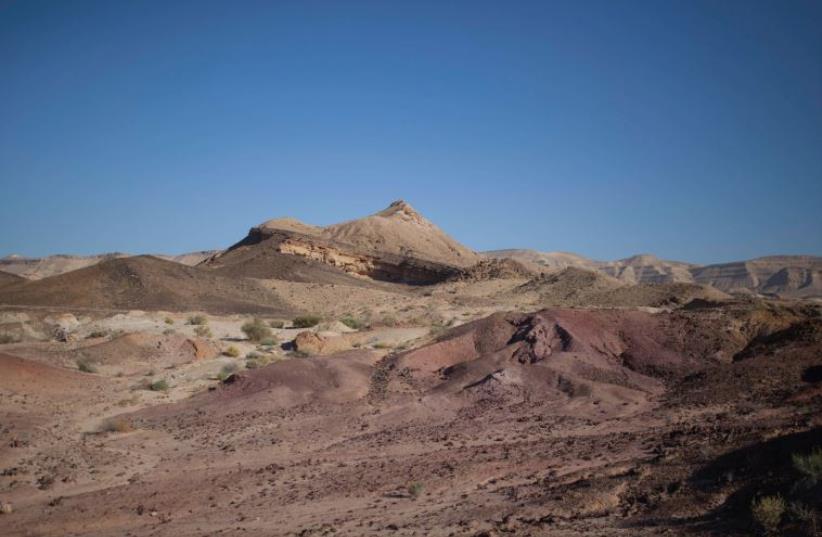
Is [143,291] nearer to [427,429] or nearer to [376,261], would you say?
[376,261]

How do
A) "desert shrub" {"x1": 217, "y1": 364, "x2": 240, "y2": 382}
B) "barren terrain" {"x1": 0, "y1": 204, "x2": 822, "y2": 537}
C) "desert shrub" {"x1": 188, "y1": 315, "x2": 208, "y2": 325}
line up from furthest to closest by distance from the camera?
"desert shrub" {"x1": 188, "y1": 315, "x2": 208, "y2": 325} < "desert shrub" {"x1": 217, "y1": 364, "x2": 240, "y2": 382} < "barren terrain" {"x1": 0, "y1": 204, "x2": 822, "y2": 537}

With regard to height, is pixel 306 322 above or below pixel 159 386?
above

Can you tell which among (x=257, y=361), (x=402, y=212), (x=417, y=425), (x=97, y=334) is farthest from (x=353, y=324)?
(x=402, y=212)

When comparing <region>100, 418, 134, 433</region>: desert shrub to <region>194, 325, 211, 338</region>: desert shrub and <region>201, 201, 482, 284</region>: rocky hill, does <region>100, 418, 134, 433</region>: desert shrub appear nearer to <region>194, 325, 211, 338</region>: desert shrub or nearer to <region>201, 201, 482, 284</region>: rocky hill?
<region>194, 325, 211, 338</region>: desert shrub

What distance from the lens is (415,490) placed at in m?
9.95

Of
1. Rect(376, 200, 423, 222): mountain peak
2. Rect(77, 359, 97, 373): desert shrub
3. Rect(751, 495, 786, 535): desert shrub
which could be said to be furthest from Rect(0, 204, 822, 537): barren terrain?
Rect(376, 200, 423, 222): mountain peak

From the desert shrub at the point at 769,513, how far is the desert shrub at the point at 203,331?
917 inches

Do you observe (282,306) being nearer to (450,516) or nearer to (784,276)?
(450,516)

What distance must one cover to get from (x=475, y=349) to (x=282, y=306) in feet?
76.3

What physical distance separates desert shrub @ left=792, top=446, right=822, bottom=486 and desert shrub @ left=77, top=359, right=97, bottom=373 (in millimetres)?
19813

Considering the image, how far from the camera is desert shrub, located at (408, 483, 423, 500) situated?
9.91 metres

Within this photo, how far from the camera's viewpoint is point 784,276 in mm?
98812

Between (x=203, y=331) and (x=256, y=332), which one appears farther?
(x=203, y=331)

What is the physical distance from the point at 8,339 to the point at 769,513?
26.4 meters
